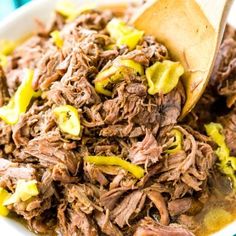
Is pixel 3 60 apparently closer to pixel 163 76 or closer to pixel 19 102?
pixel 19 102

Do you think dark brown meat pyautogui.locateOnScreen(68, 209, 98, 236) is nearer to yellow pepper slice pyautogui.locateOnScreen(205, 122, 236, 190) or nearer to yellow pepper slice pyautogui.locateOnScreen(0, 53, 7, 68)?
yellow pepper slice pyautogui.locateOnScreen(205, 122, 236, 190)

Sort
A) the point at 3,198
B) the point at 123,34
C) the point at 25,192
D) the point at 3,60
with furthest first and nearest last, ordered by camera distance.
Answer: the point at 3,60
the point at 123,34
the point at 3,198
the point at 25,192

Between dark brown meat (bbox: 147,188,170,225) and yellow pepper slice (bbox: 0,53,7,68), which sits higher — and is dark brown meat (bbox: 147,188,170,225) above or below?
below

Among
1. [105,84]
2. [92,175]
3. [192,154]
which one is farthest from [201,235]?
[105,84]

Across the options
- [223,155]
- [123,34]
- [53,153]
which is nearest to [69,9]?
[123,34]

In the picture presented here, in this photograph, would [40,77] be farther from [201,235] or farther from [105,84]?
[201,235]

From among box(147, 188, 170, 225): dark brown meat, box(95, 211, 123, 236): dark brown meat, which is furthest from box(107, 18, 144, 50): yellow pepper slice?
box(95, 211, 123, 236): dark brown meat

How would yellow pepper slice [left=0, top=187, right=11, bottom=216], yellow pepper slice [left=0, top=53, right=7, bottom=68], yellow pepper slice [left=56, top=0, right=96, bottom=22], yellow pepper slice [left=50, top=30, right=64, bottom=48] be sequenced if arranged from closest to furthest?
yellow pepper slice [left=0, top=187, right=11, bottom=216], yellow pepper slice [left=50, top=30, right=64, bottom=48], yellow pepper slice [left=0, top=53, right=7, bottom=68], yellow pepper slice [left=56, top=0, right=96, bottom=22]
